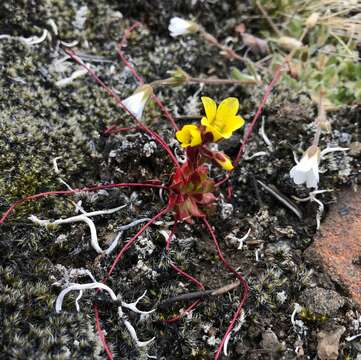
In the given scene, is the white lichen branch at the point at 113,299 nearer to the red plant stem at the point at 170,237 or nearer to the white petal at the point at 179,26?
the red plant stem at the point at 170,237

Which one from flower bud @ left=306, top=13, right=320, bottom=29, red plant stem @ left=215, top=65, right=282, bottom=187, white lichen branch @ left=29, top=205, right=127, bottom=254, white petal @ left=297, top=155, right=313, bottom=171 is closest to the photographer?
white lichen branch @ left=29, top=205, right=127, bottom=254

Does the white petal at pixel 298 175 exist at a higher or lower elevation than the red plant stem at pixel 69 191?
higher

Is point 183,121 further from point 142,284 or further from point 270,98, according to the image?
point 142,284

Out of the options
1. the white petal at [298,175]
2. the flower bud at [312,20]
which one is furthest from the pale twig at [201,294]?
the flower bud at [312,20]

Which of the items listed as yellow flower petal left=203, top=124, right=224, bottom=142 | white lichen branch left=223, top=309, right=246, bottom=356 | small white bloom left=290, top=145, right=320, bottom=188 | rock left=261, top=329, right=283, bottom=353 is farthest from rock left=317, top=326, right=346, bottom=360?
yellow flower petal left=203, top=124, right=224, bottom=142

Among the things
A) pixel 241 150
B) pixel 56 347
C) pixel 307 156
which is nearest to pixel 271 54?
pixel 241 150

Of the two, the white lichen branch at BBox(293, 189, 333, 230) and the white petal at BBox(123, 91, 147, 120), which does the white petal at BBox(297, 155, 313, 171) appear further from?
the white petal at BBox(123, 91, 147, 120)
